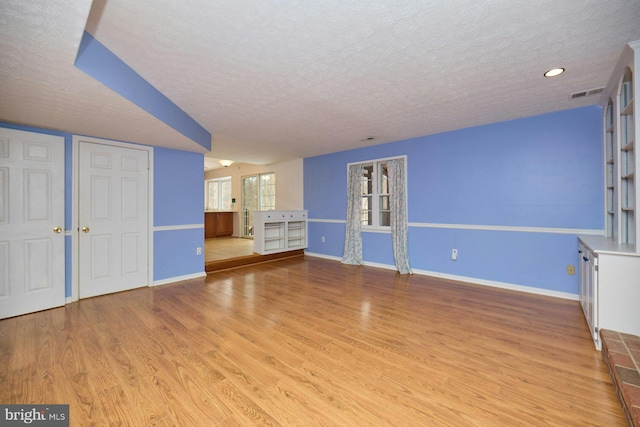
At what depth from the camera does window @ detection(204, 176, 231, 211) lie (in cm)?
1026

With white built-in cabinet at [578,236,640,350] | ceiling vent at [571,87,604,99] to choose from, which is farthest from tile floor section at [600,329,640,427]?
ceiling vent at [571,87,604,99]

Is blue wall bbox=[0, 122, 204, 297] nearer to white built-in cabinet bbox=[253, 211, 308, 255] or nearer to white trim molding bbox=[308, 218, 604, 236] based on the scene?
white built-in cabinet bbox=[253, 211, 308, 255]

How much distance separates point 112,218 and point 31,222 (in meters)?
0.82

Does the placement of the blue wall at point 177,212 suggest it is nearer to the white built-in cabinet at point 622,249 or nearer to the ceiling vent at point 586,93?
the white built-in cabinet at point 622,249

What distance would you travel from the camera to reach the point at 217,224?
29.9 feet

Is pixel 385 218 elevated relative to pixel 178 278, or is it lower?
elevated

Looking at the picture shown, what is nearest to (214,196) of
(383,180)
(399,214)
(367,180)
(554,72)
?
(367,180)

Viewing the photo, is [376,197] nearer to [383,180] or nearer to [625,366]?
[383,180]

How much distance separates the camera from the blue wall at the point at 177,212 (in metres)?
4.26

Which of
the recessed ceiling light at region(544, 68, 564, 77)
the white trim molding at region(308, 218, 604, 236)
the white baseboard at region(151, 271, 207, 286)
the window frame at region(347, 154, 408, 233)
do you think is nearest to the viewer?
the recessed ceiling light at region(544, 68, 564, 77)

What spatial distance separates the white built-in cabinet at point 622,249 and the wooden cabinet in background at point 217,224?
28.9 feet

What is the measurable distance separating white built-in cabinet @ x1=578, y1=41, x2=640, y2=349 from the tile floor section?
132 millimetres

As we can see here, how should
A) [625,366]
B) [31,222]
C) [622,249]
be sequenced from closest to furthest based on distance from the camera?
[625,366] → [622,249] → [31,222]

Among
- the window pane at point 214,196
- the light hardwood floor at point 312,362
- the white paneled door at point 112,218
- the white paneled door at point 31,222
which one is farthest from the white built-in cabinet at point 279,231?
the window pane at point 214,196
